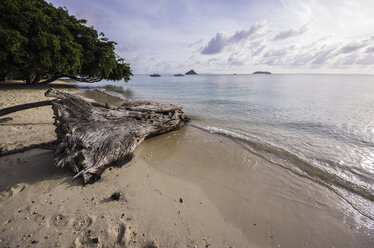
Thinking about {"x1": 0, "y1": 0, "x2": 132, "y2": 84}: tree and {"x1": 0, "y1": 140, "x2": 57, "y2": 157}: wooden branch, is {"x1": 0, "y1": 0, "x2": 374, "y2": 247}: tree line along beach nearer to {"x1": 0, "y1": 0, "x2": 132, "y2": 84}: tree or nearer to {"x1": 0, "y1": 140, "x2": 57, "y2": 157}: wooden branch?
{"x1": 0, "y1": 140, "x2": 57, "y2": 157}: wooden branch

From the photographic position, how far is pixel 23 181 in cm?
337

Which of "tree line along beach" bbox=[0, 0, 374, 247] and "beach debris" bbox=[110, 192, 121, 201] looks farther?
"beach debris" bbox=[110, 192, 121, 201]

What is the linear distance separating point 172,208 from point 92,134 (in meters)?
3.09

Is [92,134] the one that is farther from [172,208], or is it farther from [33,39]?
[33,39]

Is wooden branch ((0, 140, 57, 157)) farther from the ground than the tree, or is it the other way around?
the tree

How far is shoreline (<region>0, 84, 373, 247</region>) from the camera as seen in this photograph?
2.54 metres

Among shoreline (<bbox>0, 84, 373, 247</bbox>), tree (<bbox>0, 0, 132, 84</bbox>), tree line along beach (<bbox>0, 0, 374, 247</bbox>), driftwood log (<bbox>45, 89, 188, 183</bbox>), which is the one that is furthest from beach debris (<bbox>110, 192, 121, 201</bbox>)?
tree (<bbox>0, 0, 132, 84</bbox>)

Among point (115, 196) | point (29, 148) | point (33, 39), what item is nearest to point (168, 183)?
point (115, 196)

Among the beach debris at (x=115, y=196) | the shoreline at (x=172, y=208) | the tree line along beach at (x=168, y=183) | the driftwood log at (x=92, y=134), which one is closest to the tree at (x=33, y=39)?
the tree line along beach at (x=168, y=183)

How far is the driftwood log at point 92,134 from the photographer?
3838 mm

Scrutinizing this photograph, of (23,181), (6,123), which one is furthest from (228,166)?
(6,123)

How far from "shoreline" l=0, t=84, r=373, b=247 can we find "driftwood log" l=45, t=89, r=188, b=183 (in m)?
0.33

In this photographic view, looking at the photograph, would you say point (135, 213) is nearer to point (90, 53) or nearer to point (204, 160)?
point (204, 160)

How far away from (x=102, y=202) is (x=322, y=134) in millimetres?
10858
